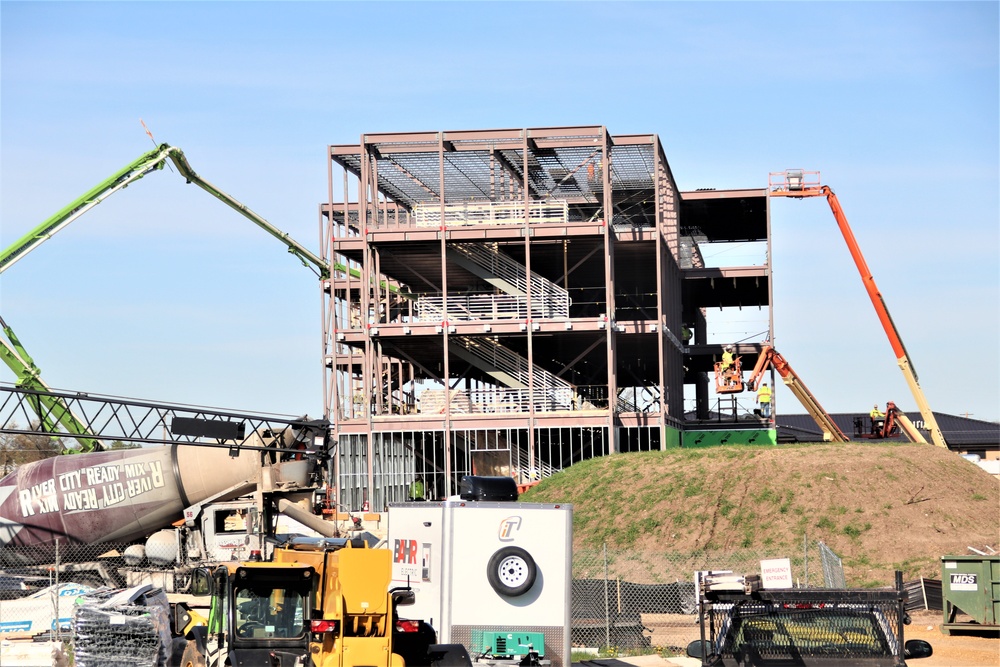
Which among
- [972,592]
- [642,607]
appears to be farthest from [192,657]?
[972,592]

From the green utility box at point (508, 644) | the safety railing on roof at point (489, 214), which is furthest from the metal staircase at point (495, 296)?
the green utility box at point (508, 644)

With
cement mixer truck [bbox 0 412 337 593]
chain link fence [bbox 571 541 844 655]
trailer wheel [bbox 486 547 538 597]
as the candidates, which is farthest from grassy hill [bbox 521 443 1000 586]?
trailer wheel [bbox 486 547 538 597]

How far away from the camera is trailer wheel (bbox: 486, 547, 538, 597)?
56.1 feet

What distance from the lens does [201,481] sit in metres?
30.3

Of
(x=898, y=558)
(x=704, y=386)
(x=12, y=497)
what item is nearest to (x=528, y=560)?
(x=12, y=497)

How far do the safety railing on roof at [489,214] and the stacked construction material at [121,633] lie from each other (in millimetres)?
34616

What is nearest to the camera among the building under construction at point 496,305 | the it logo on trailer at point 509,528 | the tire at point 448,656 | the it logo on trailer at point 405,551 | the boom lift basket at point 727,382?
the tire at point 448,656

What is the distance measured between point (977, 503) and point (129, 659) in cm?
2884

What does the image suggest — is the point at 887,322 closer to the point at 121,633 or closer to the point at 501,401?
the point at 501,401

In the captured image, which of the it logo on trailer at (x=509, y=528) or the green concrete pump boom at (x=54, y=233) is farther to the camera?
the green concrete pump boom at (x=54, y=233)

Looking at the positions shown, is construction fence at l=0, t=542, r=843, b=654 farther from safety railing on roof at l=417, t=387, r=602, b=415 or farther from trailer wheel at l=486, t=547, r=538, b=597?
safety railing on roof at l=417, t=387, r=602, b=415

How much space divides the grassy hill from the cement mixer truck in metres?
11.1

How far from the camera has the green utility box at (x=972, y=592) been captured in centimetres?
2573

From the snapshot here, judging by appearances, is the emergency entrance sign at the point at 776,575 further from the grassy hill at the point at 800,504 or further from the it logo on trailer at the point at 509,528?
the grassy hill at the point at 800,504
